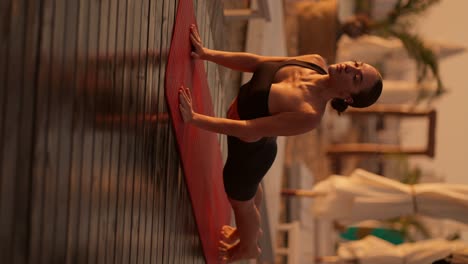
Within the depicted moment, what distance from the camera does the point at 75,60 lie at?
6.70 feet

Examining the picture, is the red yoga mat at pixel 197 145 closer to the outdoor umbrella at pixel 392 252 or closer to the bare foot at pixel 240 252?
the bare foot at pixel 240 252

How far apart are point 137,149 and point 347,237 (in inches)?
416

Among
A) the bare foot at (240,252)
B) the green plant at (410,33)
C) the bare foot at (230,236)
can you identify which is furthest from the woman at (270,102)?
the green plant at (410,33)

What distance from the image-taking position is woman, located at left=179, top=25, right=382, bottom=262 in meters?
3.16

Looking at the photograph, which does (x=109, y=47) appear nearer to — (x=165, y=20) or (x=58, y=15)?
(x=58, y=15)

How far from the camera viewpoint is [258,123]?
10.4ft

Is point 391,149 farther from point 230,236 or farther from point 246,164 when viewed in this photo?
point 246,164

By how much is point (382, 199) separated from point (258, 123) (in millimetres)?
3842

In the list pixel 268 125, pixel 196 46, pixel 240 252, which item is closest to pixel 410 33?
pixel 240 252

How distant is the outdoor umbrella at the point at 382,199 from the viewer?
6523 mm

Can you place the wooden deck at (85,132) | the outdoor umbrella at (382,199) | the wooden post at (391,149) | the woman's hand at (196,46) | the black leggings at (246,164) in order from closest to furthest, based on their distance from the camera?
the wooden deck at (85,132)
the woman's hand at (196,46)
the black leggings at (246,164)
the outdoor umbrella at (382,199)
the wooden post at (391,149)

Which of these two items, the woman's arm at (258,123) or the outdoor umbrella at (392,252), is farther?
the outdoor umbrella at (392,252)

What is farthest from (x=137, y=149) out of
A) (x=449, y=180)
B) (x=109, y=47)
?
(x=449, y=180)

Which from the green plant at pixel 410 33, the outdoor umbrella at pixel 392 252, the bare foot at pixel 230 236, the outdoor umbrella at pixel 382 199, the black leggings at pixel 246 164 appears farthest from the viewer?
the green plant at pixel 410 33
